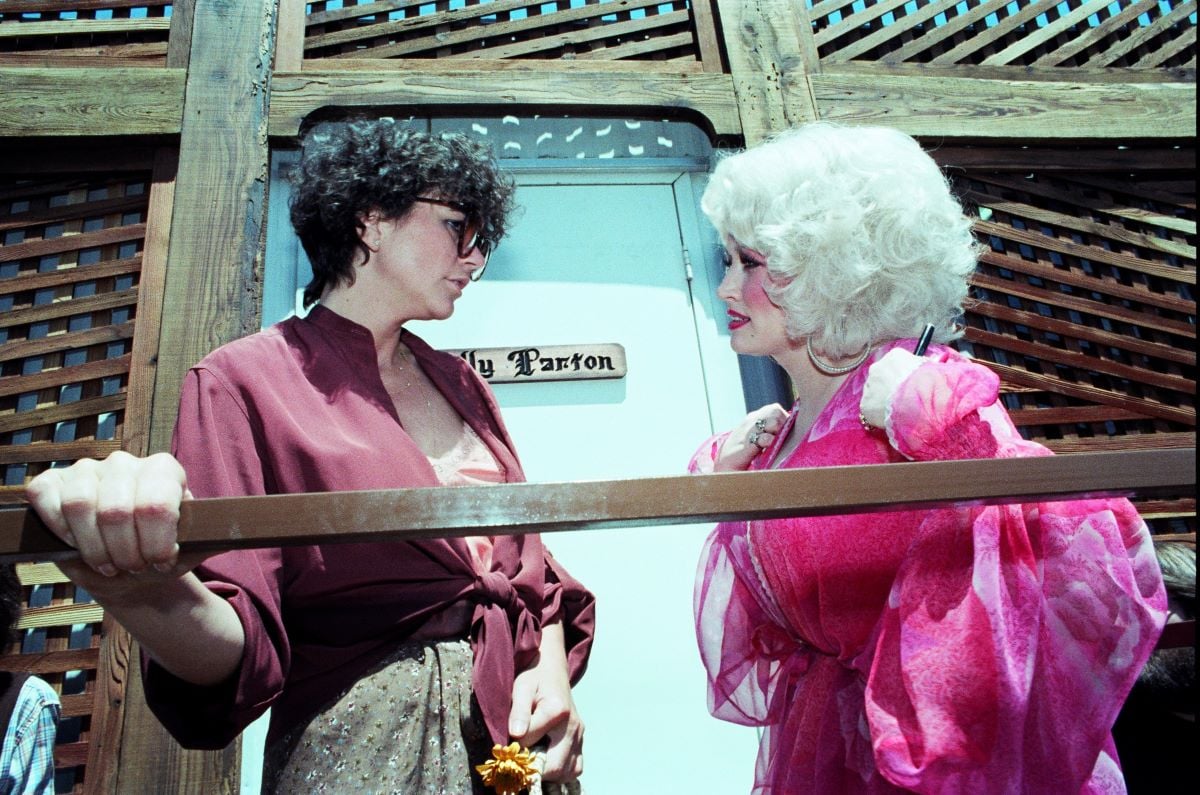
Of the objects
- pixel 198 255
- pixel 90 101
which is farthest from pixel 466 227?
pixel 90 101

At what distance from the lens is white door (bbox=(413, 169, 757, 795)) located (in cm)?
289

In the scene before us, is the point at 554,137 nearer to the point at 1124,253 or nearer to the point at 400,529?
the point at 1124,253

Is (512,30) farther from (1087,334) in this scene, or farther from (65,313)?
(1087,334)

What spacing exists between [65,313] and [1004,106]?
323cm

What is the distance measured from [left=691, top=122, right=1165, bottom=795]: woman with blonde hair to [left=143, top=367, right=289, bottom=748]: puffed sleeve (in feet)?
2.46

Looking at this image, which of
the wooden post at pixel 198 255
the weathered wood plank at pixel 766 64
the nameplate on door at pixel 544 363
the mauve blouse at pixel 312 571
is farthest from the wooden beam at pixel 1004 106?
the mauve blouse at pixel 312 571

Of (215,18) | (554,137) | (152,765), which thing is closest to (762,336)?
(152,765)

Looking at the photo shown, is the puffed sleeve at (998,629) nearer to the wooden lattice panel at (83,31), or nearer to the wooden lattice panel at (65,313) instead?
the wooden lattice panel at (65,313)

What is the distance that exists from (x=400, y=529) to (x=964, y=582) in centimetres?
77

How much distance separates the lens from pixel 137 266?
291 cm

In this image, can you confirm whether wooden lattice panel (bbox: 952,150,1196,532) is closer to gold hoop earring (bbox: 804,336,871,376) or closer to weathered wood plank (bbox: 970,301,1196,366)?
weathered wood plank (bbox: 970,301,1196,366)

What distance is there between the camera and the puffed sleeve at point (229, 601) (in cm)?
116

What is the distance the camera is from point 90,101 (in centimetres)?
300

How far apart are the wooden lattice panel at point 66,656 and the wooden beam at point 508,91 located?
150cm
